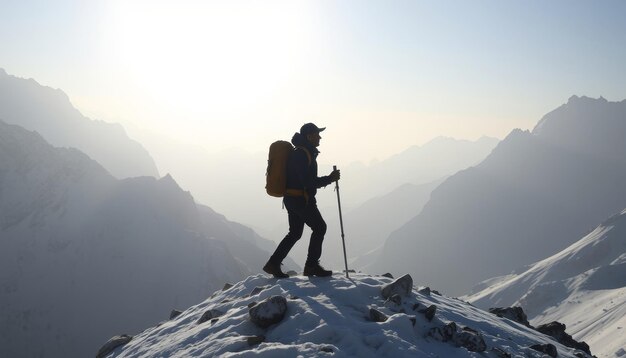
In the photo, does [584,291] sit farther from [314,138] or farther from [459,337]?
[314,138]

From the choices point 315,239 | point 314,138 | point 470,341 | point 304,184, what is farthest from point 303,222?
point 470,341

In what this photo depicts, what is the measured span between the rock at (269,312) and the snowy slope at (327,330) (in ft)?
0.38

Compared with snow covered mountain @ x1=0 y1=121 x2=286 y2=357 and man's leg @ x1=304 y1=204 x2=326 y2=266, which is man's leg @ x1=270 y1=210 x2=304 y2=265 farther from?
snow covered mountain @ x1=0 y1=121 x2=286 y2=357

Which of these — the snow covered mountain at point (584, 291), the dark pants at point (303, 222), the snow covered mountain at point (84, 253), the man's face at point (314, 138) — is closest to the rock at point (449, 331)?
the dark pants at point (303, 222)

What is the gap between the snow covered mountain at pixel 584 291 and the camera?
79938 millimetres

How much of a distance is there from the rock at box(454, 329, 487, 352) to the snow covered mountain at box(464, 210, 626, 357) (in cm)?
6663

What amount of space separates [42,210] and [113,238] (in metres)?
21.4

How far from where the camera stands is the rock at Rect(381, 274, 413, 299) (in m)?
10.6

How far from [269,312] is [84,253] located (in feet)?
360

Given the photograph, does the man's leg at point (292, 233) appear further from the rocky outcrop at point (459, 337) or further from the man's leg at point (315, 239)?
the rocky outcrop at point (459, 337)

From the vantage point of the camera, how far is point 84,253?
343 ft

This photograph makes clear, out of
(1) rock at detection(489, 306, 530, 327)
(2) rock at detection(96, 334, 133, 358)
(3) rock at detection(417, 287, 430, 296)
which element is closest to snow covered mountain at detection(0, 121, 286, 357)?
(2) rock at detection(96, 334, 133, 358)

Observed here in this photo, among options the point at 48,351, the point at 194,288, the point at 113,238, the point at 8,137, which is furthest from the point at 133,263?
the point at 8,137

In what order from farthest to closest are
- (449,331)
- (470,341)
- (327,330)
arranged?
1. (449,331)
2. (470,341)
3. (327,330)
